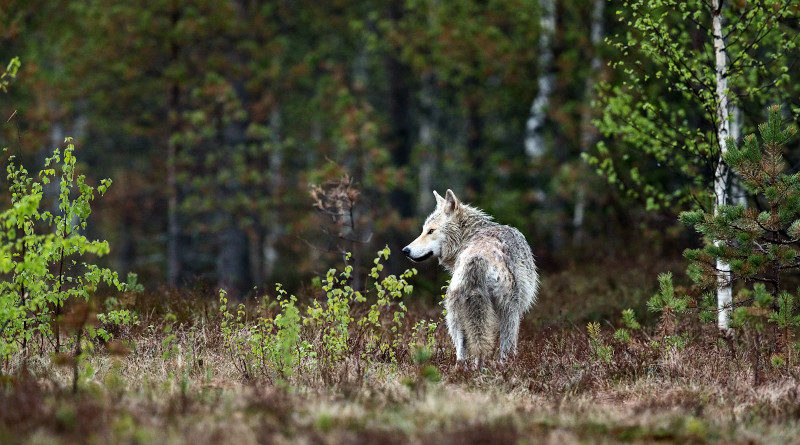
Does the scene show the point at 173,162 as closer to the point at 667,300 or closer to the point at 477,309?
the point at 477,309

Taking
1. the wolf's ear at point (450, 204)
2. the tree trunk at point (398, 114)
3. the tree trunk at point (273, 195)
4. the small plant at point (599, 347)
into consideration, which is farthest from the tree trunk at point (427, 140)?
the small plant at point (599, 347)

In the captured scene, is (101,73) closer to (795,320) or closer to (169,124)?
(169,124)

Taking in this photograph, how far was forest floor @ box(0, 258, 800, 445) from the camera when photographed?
15.6 feet

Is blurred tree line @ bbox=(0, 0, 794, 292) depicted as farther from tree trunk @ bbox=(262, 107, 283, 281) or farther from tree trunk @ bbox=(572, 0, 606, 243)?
tree trunk @ bbox=(262, 107, 283, 281)

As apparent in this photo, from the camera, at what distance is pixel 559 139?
20.3 m

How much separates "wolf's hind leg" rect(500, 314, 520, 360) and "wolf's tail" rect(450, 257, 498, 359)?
0.25m

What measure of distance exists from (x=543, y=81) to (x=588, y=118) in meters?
2.14

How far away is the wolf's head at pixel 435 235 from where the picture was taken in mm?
8828

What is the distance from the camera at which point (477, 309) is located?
7.24 m

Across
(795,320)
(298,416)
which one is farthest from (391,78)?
(298,416)

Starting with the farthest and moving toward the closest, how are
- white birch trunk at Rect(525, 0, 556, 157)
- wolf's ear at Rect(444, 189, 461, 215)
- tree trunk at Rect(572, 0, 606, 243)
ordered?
white birch trunk at Rect(525, 0, 556, 157) → tree trunk at Rect(572, 0, 606, 243) → wolf's ear at Rect(444, 189, 461, 215)

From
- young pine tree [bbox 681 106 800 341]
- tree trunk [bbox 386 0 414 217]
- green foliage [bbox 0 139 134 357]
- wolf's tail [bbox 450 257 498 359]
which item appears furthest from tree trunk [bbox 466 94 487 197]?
green foliage [bbox 0 139 134 357]

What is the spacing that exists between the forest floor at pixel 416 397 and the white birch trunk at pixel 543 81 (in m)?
11.9

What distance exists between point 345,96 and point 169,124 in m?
4.31
